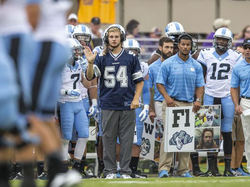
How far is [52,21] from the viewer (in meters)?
5.85

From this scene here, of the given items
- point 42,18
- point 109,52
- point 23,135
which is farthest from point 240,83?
point 23,135

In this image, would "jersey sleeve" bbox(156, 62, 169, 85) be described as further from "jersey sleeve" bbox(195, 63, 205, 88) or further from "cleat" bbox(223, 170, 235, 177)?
"cleat" bbox(223, 170, 235, 177)

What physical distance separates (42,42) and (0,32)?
45 centimetres

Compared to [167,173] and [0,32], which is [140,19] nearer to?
[167,173]

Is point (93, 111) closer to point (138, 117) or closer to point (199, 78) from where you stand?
point (138, 117)

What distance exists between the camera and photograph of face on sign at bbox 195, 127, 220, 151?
11.0 m

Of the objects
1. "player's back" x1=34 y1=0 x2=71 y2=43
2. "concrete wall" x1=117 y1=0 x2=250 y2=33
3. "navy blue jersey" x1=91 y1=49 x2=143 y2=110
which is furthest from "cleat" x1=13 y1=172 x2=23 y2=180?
"concrete wall" x1=117 y1=0 x2=250 y2=33

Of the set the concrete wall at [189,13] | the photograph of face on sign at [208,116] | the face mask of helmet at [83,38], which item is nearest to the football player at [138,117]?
the face mask of helmet at [83,38]

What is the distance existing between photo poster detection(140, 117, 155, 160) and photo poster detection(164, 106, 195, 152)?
2.51 ft

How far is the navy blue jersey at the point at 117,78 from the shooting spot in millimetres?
10141

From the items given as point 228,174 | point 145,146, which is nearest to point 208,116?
point 228,174

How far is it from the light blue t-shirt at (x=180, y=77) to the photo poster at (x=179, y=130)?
0.22 metres

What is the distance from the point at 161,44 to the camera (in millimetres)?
12055

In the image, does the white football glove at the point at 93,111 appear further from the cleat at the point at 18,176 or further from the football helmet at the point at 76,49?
the cleat at the point at 18,176
